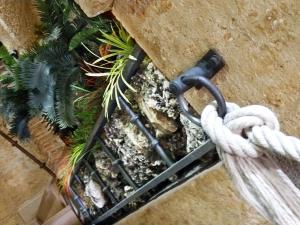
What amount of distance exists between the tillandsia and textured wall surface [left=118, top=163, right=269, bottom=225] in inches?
24.4

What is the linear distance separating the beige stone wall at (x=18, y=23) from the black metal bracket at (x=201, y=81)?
212 centimetres

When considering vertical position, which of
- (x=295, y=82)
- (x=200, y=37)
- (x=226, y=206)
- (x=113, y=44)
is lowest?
(x=226, y=206)

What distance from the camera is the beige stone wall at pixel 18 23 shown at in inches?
126

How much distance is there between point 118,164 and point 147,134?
48 centimetres

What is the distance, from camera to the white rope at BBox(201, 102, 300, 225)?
3.30ft

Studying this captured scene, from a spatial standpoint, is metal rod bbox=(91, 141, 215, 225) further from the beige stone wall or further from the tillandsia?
the beige stone wall

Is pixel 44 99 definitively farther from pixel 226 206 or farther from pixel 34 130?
pixel 226 206

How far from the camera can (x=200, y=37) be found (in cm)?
161

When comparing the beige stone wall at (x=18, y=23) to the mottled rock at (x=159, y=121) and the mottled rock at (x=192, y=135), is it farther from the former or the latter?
the mottled rock at (x=192, y=135)

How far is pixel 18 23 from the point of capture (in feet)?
10.9

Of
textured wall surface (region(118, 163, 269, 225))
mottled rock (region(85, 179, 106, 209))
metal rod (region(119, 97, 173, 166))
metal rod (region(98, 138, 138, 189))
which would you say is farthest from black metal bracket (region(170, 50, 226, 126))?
mottled rock (region(85, 179, 106, 209))

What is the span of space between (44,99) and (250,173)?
206 cm

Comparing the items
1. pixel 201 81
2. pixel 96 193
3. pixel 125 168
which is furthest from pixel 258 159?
pixel 96 193

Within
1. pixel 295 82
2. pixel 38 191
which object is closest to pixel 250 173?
pixel 295 82
